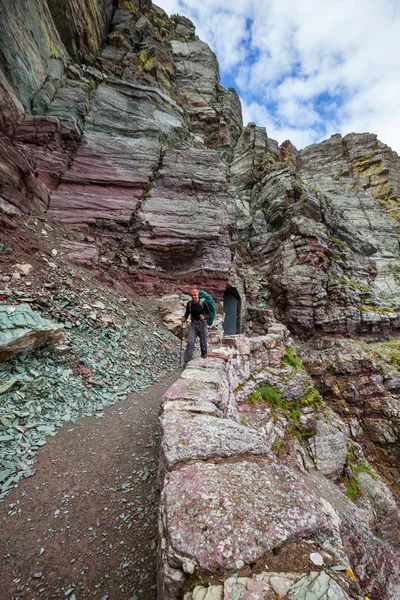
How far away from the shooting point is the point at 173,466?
7.75ft

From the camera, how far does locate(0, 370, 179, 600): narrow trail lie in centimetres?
229

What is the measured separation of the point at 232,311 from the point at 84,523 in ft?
63.0

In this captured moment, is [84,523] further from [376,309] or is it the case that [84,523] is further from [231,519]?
[376,309]

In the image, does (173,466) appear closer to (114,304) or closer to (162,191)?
(114,304)

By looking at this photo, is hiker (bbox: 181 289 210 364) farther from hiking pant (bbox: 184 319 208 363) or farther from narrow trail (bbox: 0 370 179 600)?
narrow trail (bbox: 0 370 179 600)

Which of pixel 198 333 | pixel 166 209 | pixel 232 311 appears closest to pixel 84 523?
pixel 198 333

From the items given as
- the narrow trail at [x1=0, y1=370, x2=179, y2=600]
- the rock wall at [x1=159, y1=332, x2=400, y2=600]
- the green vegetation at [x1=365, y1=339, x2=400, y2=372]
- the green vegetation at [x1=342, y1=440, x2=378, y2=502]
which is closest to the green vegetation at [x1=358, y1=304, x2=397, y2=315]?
the green vegetation at [x1=365, y1=339, x2=400, y2=372]

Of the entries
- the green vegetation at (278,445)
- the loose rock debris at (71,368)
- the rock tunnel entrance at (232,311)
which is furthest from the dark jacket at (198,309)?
the rock tunnel entrance at (232,311)

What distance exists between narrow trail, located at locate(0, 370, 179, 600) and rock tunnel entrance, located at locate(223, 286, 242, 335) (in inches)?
672

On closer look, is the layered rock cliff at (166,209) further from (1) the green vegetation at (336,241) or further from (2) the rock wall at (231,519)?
(2) the rock wall at (231,519)

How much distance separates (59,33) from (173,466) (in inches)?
1084

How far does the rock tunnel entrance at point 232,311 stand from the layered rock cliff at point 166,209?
1.12 feet

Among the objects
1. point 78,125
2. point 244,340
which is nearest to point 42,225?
point 78,125

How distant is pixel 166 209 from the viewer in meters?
15.3
